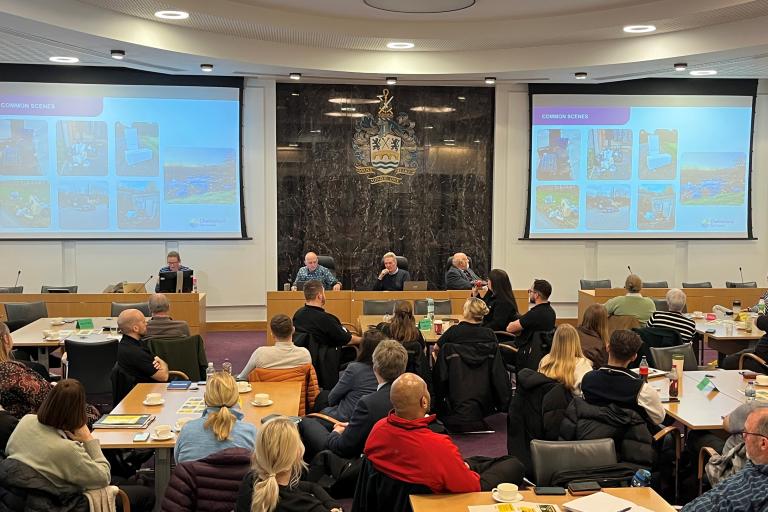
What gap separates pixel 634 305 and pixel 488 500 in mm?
5247

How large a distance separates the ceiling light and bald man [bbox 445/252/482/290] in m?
3.40

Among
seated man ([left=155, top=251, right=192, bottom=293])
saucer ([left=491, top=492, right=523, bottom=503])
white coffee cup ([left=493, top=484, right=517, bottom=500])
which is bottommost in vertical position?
saucer ([left=491, top=492, right=523, bottom=503])

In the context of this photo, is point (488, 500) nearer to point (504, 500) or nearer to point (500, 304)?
point (504, 500)

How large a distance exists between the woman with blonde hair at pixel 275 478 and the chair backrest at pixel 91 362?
3.93m

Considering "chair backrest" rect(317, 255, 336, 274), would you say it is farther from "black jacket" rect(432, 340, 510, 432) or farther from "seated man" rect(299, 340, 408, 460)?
"seated man" rect(299, 340, 408, 460)

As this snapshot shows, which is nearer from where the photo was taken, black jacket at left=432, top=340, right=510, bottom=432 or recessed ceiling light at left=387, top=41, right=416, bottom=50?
black jacket at left=432, top=340, right=510, bottom=432

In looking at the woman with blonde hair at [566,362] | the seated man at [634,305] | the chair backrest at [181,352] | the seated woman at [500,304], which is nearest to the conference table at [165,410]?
the chair backrest at [181,352]

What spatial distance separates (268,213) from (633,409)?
7.86 metres

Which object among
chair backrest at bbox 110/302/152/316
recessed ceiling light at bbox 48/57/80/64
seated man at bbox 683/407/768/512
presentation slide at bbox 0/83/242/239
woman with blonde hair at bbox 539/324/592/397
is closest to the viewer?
seated man at bbox 683/407/768/512

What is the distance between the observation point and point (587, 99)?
11.9 metres

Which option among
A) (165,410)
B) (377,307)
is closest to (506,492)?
(165,410)

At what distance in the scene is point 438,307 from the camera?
30.6 feet

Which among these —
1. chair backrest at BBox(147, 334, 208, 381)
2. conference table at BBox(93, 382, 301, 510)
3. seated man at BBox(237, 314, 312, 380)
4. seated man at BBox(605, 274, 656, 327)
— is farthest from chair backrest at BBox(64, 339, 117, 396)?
seated man at BBox(605, 274, 656, 327)

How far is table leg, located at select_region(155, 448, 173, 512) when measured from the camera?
464 cm
